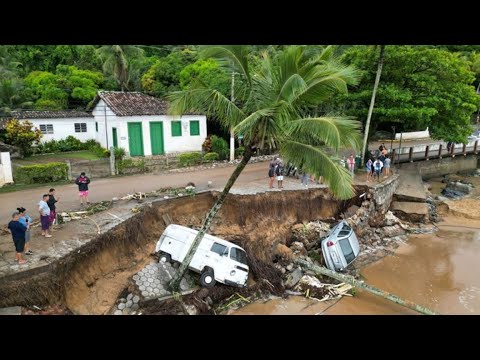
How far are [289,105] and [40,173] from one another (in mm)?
15131

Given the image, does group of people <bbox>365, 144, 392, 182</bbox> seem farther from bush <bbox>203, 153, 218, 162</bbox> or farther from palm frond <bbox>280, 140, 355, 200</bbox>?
palm frond <bbox>280, 140, 355, 200</bbox>

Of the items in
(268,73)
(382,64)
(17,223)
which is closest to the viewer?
(268,73)

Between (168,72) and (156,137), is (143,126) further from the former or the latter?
(168,72)

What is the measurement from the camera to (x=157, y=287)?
12.1 m

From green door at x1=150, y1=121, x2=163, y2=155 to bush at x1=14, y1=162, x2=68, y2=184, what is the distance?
290 inches


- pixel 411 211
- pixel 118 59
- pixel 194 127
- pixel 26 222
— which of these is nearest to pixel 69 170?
pixel 26 222

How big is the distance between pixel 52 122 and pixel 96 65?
48.4 feet

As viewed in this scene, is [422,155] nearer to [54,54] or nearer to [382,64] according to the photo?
[382,64]

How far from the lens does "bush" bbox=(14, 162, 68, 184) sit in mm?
17797

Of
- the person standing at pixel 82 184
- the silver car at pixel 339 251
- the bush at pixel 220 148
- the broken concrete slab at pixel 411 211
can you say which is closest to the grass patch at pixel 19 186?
the person standing at pixel 82 184

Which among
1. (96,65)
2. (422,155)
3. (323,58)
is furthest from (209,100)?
(96,65)

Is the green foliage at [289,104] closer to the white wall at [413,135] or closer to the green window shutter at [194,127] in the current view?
the green window shutter at [194,127]

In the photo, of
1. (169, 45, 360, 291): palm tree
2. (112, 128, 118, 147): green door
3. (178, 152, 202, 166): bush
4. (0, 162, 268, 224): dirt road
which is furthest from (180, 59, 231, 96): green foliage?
(169, 45, 360, 291): palm tree

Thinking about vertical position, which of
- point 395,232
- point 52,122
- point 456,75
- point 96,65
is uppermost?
point 96,65
